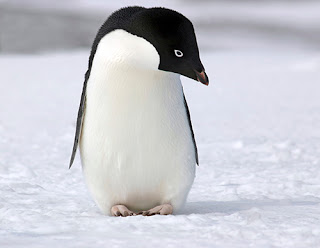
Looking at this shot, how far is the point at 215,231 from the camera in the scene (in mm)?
2188

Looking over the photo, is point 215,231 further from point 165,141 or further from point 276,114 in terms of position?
point 276,114

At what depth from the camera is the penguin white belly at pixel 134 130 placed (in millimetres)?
2416

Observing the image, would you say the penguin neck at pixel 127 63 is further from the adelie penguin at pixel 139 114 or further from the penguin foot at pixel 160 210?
the penguin foot at pixel 160 210

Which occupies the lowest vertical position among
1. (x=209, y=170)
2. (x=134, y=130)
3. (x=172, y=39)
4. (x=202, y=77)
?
(x=209, y=170)

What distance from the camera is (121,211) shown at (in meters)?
2.52

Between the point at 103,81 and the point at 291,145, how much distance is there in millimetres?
2429

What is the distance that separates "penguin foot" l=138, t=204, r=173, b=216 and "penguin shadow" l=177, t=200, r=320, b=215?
0.15 metres

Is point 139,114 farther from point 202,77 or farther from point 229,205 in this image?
point 229,205

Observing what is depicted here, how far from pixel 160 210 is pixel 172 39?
0.62 metres

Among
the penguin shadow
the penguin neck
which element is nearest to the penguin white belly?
the penguin neck

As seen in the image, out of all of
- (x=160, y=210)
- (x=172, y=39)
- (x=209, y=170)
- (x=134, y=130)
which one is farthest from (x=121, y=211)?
(x=209, y=170)

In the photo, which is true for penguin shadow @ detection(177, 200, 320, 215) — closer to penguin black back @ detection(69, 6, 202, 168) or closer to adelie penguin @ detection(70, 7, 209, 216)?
adelie penguin @ detection(70, 7, 209, 216)

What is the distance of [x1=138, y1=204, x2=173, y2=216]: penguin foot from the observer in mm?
2486

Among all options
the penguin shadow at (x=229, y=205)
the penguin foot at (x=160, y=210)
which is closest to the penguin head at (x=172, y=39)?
the penguin foot at (x=160, y=210)
